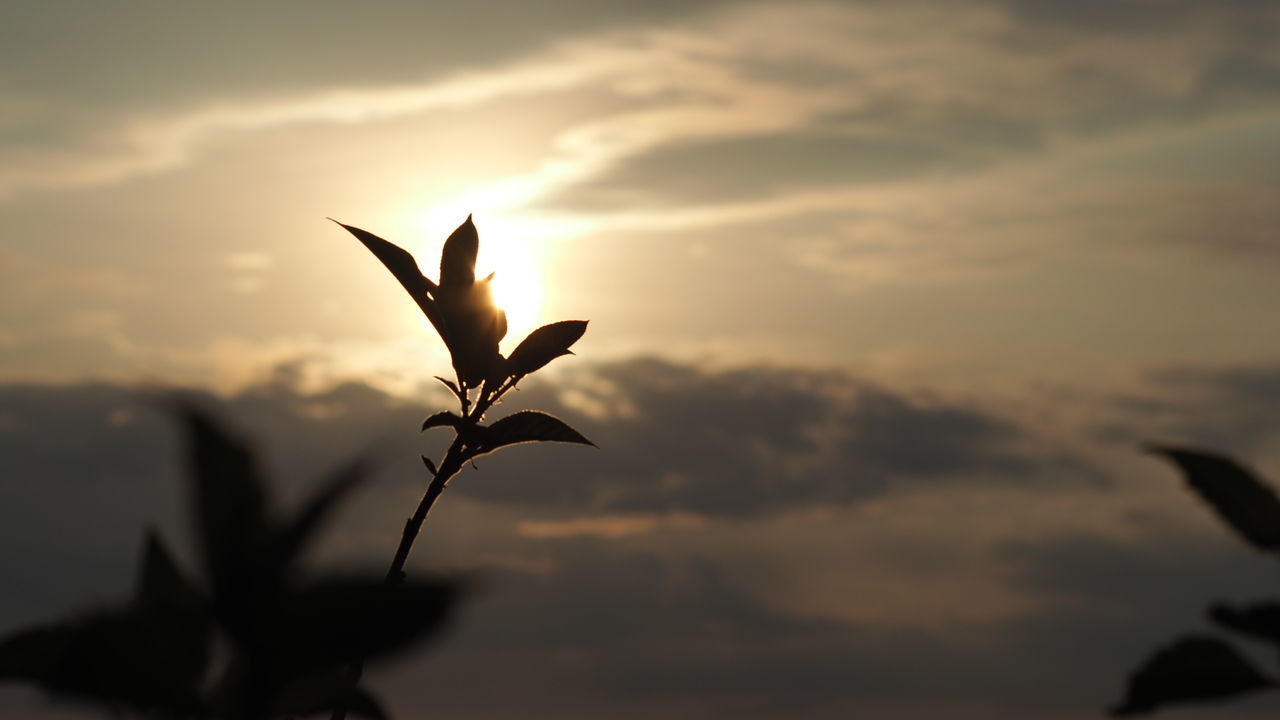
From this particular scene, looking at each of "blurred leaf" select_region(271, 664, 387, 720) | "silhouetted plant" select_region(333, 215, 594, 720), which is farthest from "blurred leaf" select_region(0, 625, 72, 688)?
"silhouetted plant" select_region(333, 215, 594, 720)

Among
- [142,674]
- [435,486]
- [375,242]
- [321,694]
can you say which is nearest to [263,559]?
[142,674]

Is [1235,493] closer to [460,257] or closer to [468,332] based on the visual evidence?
[468,332]

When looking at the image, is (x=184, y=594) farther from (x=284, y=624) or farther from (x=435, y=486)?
(x=435, y=486)

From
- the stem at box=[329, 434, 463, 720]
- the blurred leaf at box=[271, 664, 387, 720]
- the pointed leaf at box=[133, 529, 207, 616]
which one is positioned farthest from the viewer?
the stem at box=[329, 434, 463, 720]

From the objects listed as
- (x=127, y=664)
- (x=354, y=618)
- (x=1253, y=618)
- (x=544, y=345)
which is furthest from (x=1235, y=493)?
(x=127, y=664)

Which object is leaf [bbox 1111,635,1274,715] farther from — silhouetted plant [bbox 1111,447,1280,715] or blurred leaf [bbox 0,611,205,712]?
blurred leaf [bbox 0,611,205,712]

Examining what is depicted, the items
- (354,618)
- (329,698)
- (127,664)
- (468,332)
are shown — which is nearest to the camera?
(354,618)

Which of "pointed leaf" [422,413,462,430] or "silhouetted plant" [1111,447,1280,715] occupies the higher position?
"pointed leaf" [422,413,462,430]
